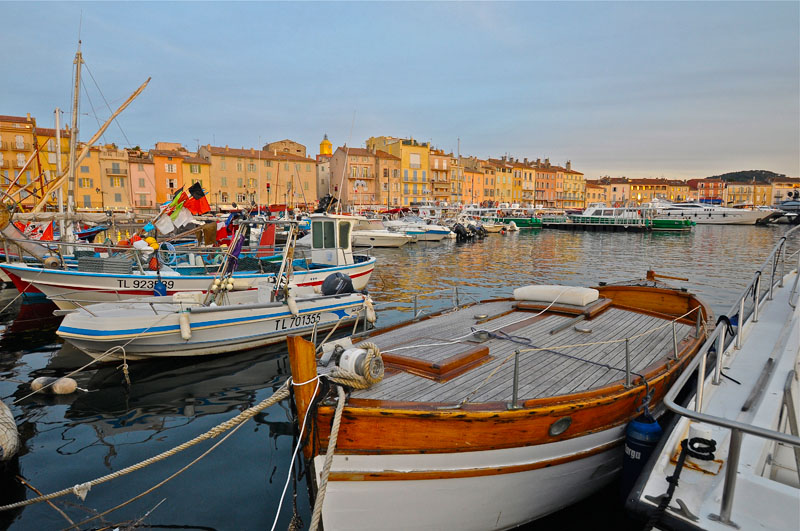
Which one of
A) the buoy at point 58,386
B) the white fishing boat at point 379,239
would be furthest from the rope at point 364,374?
the white fishing boat at point 379,239

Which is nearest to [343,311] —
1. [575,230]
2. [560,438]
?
[560,438]

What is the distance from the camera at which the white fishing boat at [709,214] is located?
75.8m

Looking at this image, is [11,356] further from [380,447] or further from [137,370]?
[380,447]

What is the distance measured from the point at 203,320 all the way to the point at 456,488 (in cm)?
770

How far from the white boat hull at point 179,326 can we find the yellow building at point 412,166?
7343cm

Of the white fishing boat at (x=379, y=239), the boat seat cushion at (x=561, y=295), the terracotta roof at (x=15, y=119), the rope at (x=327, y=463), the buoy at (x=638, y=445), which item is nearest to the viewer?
the rope at (x=327, y=463)

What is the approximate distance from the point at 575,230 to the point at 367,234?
4154 centimetres

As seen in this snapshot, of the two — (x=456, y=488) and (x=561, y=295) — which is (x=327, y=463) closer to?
(x=456, y=488)

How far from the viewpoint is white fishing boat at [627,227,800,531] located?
10.8 ft

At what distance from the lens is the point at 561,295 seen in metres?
8.74

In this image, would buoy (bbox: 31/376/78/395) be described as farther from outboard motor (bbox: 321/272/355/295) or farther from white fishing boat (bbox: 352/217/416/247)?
white fishing boat (bbox: 352/217/416/247)

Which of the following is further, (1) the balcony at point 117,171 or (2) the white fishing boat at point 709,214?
(2) the white fishing boat at point 709,214

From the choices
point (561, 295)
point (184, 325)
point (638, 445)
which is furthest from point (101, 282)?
point (638, 445)

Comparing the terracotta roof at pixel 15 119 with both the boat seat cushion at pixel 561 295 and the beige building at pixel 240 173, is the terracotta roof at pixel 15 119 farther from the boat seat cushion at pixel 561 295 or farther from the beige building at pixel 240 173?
the boat seat cushion at pixel 561 295
